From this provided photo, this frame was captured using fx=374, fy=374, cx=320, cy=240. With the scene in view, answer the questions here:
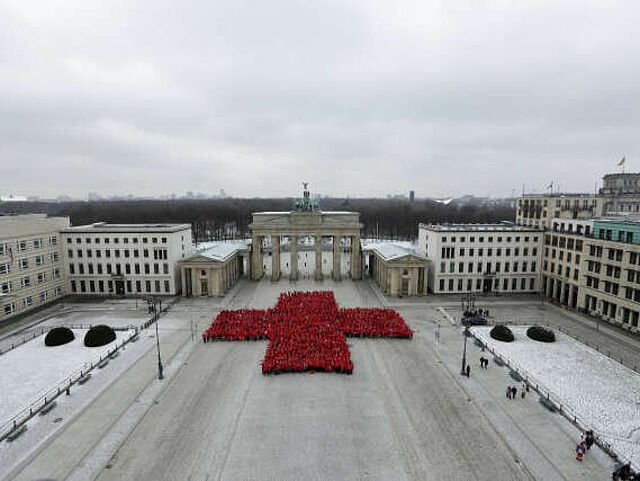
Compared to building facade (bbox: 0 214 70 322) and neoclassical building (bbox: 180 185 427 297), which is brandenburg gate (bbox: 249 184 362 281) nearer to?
neoclassical building (bbox: 180 185 427 297)

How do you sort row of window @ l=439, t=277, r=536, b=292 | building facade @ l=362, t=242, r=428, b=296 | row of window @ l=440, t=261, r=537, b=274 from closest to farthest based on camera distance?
1. building facade @ l=362, t=242, r=428, b=296
2. row of window @ l=440, t=261, r=537, b=274
3. row of window @ l=439, t=277, r=536, b=292

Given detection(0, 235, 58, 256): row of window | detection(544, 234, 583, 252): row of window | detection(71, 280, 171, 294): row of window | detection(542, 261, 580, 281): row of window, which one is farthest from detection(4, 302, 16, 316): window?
detection(544, 234, 583, 252): row of window

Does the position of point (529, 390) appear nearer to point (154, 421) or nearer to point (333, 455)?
point (333, 455)

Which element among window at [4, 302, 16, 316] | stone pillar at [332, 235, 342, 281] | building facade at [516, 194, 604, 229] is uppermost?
building facade at [516, 194, 604, 229]

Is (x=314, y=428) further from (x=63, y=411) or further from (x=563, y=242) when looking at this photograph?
(x=563, y=242)

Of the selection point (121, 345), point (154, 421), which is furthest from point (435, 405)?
point (121, 345)

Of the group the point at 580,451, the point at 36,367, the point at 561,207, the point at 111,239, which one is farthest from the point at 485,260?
the point at 111,239
